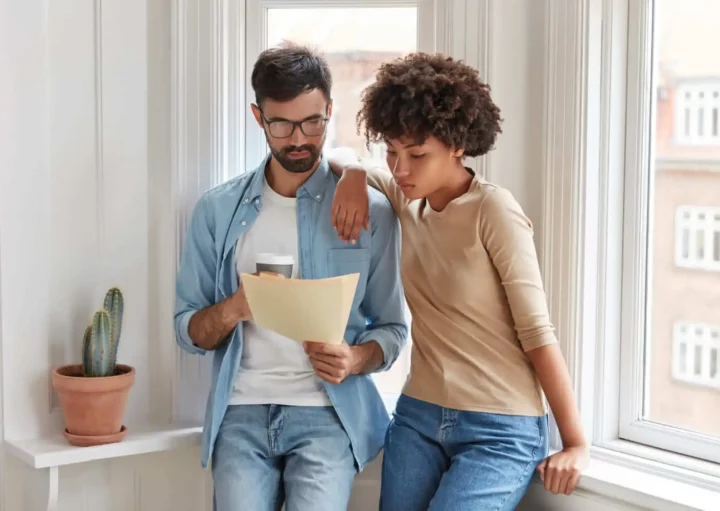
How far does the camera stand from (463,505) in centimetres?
165

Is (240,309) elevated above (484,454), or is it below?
above

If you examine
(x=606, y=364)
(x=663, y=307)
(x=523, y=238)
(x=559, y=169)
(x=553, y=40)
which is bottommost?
(x=606, y=364)

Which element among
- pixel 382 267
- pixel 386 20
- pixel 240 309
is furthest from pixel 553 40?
pixel 240 309

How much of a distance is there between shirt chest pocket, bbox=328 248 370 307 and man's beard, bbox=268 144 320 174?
0.19 meters

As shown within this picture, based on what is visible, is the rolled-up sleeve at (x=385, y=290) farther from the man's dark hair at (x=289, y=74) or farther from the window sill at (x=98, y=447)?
the window sill at (x=98, y=447)

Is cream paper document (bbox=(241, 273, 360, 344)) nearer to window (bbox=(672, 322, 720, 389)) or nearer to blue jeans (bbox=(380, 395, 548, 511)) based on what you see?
blue jeans (bbox=(380, 395, 548, 511))

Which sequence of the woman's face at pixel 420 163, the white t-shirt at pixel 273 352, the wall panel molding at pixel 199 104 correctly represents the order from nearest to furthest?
1. the woman's face at pixel 420 163
2. the white t-shirt at pixel 273 352
3. the wall panel molding at pixel 199 104

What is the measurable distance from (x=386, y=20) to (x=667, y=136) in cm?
73

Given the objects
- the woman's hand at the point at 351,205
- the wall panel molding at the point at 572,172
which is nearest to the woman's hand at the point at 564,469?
the wall panel molding at the point at 572,172

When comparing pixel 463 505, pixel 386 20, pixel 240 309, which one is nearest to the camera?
Answer: pixel 463 505

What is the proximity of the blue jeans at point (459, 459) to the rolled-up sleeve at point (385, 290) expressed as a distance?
0.15 m

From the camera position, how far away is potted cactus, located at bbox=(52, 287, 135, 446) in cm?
190

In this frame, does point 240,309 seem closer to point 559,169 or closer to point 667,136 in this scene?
point 559,169

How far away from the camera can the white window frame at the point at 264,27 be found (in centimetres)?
212
